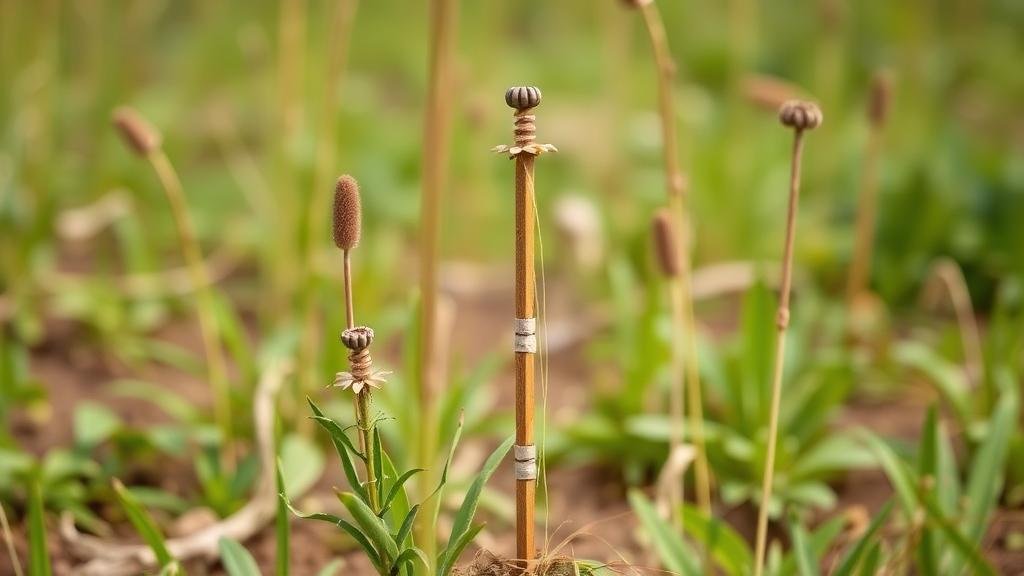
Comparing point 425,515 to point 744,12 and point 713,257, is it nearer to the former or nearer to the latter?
point 713,257

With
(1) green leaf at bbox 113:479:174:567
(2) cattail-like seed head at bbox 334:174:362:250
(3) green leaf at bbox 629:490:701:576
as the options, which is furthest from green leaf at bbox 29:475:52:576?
(3) green leaf at bbox 629:490:701:576

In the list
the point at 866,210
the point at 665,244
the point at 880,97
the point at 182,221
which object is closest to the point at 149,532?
the point at 182,221

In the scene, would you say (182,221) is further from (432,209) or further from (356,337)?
(356,337)

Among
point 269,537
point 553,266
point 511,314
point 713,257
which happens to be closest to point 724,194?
point 713,257

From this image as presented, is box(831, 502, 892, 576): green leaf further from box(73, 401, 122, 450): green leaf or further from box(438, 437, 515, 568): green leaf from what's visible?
box(73, 401, 122, 450): green leaf

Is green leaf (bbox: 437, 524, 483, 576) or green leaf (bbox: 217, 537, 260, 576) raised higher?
green leaf (bbox: 437, 524, 483, 576)

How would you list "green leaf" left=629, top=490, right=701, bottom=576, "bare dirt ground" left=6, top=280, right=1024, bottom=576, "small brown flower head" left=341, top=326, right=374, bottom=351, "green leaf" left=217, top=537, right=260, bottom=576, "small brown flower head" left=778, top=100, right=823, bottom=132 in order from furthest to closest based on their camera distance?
"bare dirt ground" left=6, top=280, right=1024, bottom=576, "green leaf" left=629, top=490, right=701, bottom=576, "green leaf" left=217, top=537, right=260, bottom=576, "small brown flower head" left=778, top=100, right=823, bottom=132, "small brown flower head" left=341, top=326, right=374, bottom=351

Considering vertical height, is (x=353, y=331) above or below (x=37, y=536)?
above
